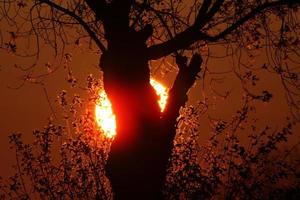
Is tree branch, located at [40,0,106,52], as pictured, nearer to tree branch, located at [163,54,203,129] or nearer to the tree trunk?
the tree trunk

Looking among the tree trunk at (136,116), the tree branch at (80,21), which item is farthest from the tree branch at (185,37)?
the tree branch at (80,21)

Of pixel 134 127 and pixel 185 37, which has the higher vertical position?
pixel 185 37

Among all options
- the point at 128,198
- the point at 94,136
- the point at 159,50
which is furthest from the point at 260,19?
the point at 94,136

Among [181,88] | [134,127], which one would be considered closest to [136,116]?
[134,127]

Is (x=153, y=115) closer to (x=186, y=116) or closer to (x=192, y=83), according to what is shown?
(x=192, y=83)

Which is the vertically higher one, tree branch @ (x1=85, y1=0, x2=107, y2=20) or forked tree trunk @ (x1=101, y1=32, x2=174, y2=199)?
tree branch @ (x1=85, y1=0, x2=107, y2=20)

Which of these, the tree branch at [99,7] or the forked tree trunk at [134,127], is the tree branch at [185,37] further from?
the tree branch at [99,7]

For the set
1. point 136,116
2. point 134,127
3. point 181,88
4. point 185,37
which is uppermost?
point 185,37

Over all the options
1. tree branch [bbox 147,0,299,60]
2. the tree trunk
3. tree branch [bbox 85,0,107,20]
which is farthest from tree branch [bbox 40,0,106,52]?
tree branch [bbox 147,0,299,60]

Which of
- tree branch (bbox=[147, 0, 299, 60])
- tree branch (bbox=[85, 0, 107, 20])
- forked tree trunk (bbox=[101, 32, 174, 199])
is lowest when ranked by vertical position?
forked tree trunk (bbox=[101, 32, 174, 199])

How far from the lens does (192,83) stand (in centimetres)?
780

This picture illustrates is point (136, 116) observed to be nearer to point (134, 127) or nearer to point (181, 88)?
point (134, 127)

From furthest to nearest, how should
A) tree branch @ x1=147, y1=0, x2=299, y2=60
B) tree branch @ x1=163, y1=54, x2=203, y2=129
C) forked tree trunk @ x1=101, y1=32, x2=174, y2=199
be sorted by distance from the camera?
tree branch @ x1=147, y1=0, x2=299, y2=60
tree branch @ x1=163, y1=54, x2=203, y2=129
forked tree trunk @ x1=101, y1=32, x2=174, y2=199

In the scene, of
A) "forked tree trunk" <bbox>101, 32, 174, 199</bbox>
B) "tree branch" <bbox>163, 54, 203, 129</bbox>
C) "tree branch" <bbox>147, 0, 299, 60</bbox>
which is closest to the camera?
"forked tree trunk" <bbox>101, 32, 174, 199</bbox>
